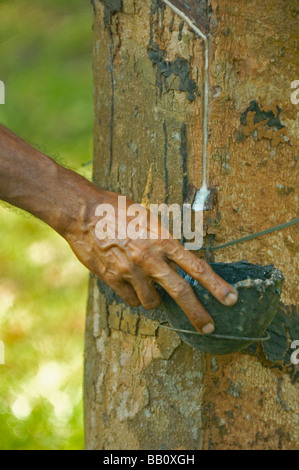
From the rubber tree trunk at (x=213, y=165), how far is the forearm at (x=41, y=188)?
36 cm

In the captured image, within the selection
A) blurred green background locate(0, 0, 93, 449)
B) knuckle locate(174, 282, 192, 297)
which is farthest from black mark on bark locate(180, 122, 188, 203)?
blurred green background locate(0, 0, 93, 449)

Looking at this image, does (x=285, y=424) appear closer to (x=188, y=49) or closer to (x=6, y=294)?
(x=188, y=49)

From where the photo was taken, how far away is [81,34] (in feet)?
15.2

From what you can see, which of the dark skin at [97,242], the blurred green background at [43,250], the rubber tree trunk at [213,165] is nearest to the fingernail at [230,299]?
the dark skin at [97,242]

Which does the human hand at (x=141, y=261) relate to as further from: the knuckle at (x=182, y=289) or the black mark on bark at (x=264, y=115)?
the black mark on bark at (x=264, y=115)

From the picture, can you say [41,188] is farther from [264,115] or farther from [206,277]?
[264,115]

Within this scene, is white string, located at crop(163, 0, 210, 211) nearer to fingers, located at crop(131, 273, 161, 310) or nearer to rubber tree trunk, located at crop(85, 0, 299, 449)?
rubber tree trunk, located at crop(85, 0, 299, 449)

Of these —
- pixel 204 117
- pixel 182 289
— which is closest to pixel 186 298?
pixel 182 289

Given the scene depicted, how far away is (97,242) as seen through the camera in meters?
1.62

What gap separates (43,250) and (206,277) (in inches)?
123

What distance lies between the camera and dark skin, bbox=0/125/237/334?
1.53 meters

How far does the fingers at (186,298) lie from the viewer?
1517 mm

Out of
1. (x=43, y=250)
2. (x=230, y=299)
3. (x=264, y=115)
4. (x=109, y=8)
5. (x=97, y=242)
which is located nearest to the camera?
(x=230, y=299)

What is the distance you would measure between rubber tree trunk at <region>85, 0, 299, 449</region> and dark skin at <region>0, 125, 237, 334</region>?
0.34 meters
